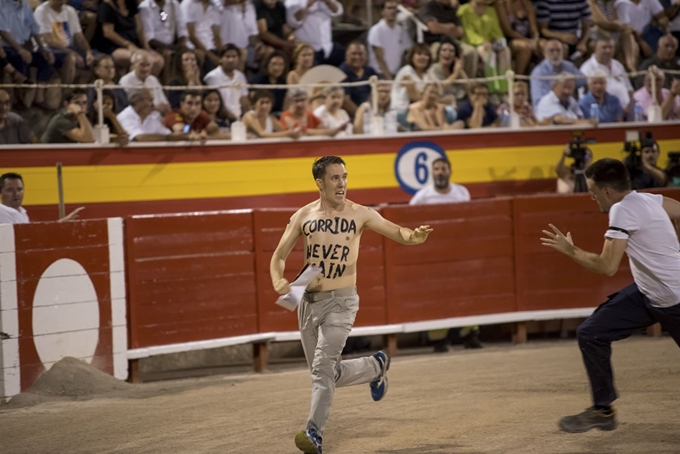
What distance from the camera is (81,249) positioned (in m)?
9.45

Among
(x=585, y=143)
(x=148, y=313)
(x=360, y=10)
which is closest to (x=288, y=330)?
(x=148, y=313)

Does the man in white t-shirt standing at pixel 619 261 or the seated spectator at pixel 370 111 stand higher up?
the seated spectator at pixel 370 111

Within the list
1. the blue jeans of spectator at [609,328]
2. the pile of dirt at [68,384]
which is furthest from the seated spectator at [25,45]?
the blue jeans of spectator at [609,328]

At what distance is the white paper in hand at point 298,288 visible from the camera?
238 inches

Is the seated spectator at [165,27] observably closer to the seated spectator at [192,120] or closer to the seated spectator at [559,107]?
the seated spectator at [192,120]

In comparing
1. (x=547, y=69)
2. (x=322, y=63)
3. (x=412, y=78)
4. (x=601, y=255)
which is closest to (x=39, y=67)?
(x=322, y=63)

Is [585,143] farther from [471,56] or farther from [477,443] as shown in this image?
[477,443]

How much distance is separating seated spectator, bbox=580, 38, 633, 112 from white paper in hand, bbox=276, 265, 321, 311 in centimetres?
893

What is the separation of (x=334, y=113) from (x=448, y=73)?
1780 mm

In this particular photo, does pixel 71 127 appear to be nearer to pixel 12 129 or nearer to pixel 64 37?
pixel 12 129

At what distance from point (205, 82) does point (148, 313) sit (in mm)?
3442

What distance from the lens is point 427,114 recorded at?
42.5 ft

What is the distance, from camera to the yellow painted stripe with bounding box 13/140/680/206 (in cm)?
1135

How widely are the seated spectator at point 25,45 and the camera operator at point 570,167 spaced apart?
624 centimetres
